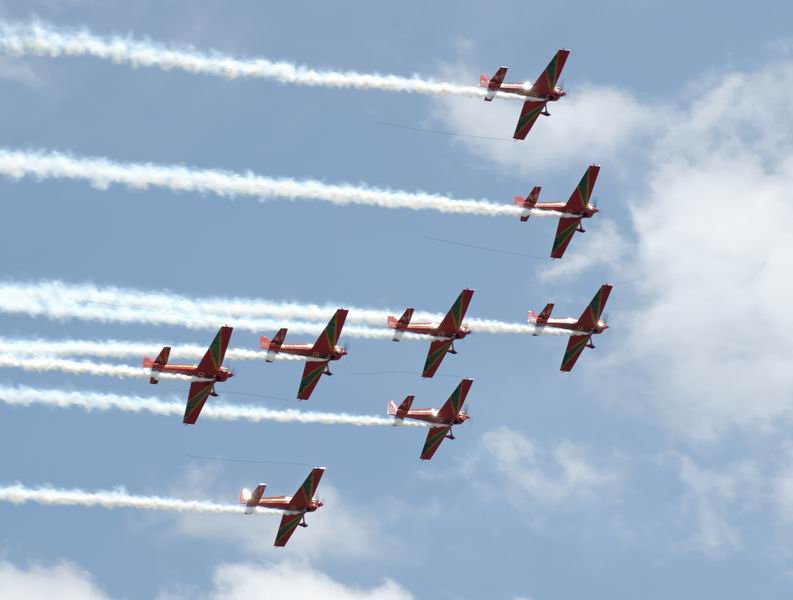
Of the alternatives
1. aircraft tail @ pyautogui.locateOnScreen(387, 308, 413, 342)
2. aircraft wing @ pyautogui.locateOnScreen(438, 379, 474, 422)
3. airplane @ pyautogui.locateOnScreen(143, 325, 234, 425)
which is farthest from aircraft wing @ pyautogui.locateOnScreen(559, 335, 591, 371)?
airplane @ pyautogui.locateOnScreen(143, 325, 234, 425)

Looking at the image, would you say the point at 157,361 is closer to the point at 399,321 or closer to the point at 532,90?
the point at 399,321

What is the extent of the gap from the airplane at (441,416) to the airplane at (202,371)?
14073mm

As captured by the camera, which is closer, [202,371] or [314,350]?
[202,371]

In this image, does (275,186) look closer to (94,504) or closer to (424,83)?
(424,83)

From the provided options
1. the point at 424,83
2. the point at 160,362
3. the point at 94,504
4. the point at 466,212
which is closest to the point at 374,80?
the point at 424,83

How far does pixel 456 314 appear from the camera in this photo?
103062mm

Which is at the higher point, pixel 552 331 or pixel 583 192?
pixel 583 192

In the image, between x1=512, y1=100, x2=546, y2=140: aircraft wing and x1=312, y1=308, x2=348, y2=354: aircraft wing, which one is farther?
x1=512, y1=100, x2=546, y2=140: aircraft wing

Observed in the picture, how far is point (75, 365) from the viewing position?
3450 inches

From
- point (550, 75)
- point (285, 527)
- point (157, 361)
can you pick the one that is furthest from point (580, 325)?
point (157, 361)

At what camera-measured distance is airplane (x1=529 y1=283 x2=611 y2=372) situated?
107 meters

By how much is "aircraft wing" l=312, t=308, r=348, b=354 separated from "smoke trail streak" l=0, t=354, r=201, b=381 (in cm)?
731

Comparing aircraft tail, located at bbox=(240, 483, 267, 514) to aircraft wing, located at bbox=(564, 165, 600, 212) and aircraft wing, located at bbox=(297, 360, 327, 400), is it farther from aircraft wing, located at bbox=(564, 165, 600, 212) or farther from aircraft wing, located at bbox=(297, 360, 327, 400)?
aircraft wing, located at bbox=(564, 165, 600, 212)

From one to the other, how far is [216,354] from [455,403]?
17.4m
